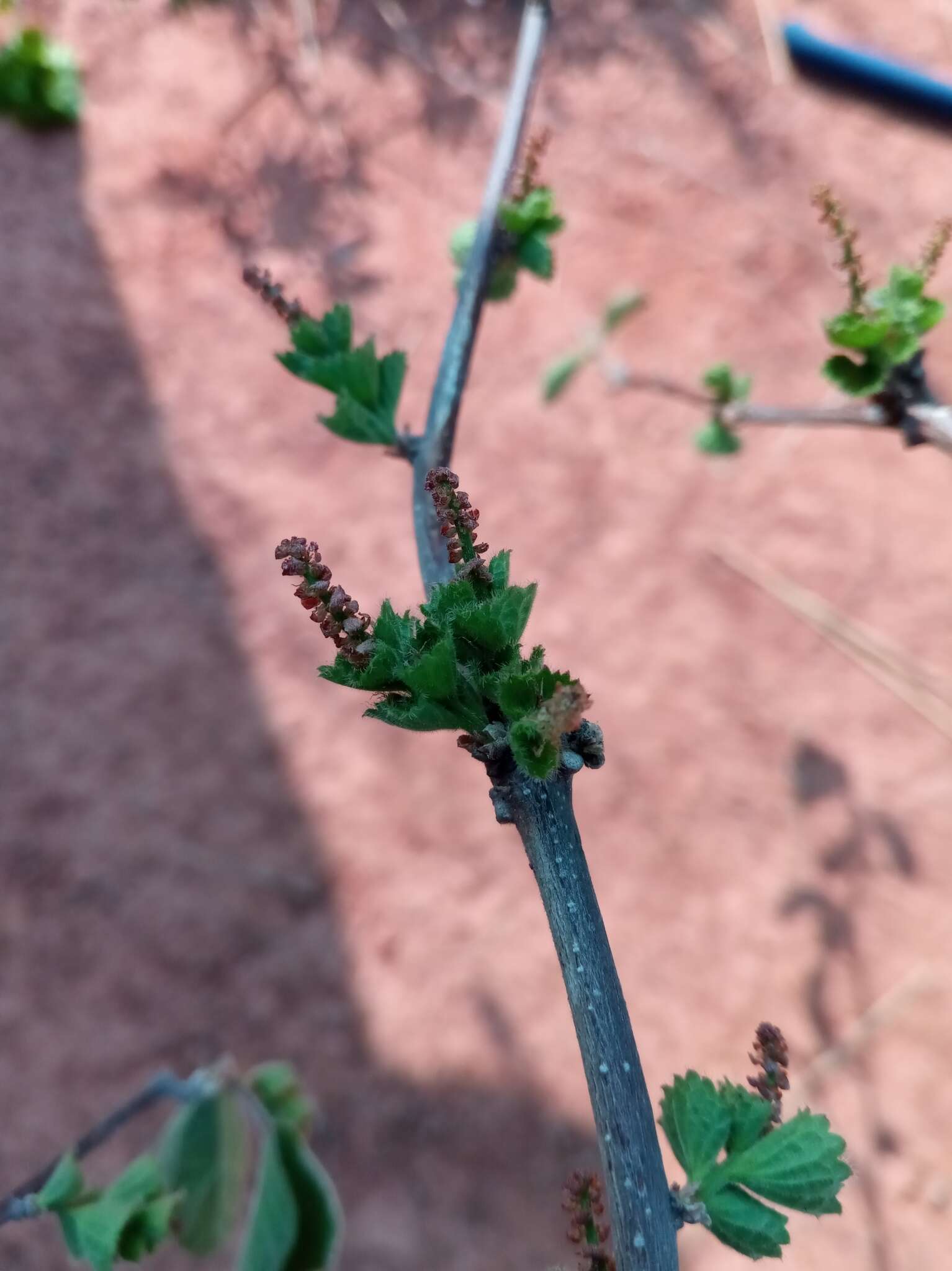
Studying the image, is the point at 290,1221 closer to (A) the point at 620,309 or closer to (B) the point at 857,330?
(B) the point at 857,330

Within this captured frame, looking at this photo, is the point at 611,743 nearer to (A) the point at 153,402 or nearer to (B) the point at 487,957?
(B) the point at 487,957

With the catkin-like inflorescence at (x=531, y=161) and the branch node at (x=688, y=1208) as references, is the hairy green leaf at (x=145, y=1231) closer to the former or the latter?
the branch node at (x=688, y=1208)

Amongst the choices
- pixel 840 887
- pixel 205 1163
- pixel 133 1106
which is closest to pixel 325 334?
pixel 133 1106

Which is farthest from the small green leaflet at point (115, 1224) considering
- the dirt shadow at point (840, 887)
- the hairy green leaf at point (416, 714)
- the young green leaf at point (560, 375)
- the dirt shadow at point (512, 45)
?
the dirt shadow at point (512, 45)

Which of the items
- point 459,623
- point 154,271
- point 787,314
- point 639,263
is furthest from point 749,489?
point 459,623

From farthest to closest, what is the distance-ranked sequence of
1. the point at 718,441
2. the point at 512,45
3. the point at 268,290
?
the point at 512,45 → the point at 718,441 → the point at 268,290

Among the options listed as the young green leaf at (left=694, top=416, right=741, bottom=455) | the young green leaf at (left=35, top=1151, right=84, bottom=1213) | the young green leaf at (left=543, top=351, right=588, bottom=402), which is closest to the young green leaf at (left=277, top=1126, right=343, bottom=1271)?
the young green leaf at (left=35, top=1151, right=84, bottom=1213)
